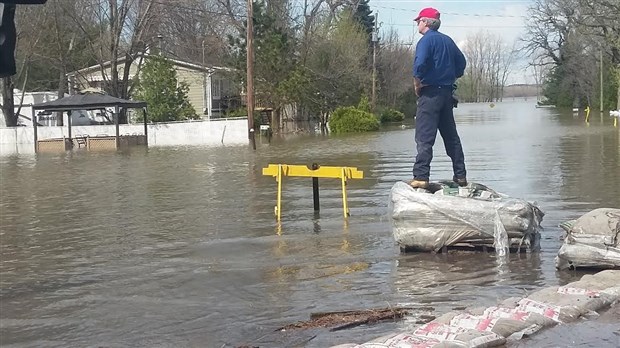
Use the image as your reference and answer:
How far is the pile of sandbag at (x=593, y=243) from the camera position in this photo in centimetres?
693

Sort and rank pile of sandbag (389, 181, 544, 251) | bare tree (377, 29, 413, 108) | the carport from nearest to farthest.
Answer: pile of sandbag (389, 181, 544, 251), the carport, bare tree (377, 29, 413, 108)

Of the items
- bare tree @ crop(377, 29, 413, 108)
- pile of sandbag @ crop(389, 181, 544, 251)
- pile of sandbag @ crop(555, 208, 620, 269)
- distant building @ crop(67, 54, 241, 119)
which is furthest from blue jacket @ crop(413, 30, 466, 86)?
bare tree @ crop(377, 29, 413, 108)

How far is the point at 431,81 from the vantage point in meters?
8.41

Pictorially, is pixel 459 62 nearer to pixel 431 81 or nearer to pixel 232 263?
pixel 431 81

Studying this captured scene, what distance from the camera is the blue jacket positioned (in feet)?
27.1

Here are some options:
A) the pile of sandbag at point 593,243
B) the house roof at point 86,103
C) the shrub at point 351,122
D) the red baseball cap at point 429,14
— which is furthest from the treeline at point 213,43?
the pile of sandbag at point 593,243

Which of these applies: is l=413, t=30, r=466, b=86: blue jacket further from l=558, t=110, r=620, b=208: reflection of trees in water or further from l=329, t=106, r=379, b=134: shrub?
l=329, t=106, r=379, b=134: shrub

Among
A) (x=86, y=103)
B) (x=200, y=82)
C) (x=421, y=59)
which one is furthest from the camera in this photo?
(x=200, y=82)

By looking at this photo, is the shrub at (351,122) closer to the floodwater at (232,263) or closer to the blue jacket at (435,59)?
the floodwater at (232,263)

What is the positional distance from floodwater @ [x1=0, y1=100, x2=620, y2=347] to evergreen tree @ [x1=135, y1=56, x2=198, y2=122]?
106 feet

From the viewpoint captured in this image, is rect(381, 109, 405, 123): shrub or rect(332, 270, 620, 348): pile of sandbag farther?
rect(381, 109, 405, 123): shrub

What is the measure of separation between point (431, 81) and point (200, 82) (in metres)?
51.8

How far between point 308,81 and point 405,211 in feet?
142

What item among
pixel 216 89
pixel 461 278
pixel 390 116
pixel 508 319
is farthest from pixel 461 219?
pixel 390 116
